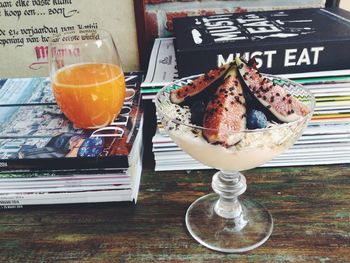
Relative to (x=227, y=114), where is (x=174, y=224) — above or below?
below

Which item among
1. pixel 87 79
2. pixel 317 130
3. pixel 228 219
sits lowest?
pixel 228 219

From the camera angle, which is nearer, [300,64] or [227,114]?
[227,114]

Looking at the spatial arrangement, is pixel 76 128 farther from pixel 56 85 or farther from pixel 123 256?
pixel 123 256

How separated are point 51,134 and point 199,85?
320 mm

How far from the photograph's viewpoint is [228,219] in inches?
29.2

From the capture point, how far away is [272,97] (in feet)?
2.08

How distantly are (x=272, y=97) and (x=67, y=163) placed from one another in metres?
0.36

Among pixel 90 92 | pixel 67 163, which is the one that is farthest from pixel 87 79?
pixel 67 163

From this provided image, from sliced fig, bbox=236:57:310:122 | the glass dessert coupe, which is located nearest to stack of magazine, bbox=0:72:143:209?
the glass dessert coupe

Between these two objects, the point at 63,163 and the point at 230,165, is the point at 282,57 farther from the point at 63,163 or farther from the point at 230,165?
the point at 63,163

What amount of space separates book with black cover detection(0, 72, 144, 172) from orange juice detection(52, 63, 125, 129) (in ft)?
0.08

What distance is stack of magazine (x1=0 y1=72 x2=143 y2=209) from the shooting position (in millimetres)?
705

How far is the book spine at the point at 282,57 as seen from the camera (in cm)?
77

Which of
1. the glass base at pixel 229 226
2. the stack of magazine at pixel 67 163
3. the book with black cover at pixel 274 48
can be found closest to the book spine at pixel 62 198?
the stack of magazine at pixel 67 163
